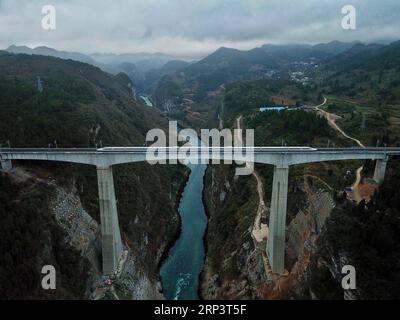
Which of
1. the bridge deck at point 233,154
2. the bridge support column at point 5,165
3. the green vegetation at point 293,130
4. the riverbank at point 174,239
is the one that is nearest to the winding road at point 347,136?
the green vegetation at point 293,130

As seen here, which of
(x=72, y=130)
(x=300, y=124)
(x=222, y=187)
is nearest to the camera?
(x=72, y=130)

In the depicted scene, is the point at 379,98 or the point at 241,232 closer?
the point at 241,232

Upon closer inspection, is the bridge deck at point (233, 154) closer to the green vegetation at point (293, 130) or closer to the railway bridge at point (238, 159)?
the railway bridge at point (238, 159)

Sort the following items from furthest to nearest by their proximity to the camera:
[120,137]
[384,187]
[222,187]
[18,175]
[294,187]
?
[120,137] → [222,187] → [294,187] → [18,175] → [384,187]

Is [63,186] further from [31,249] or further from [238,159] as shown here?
[238,159]

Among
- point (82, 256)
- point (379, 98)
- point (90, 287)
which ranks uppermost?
point (379, 98)

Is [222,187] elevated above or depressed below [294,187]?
below

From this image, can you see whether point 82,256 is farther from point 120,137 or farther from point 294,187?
point 120,137
